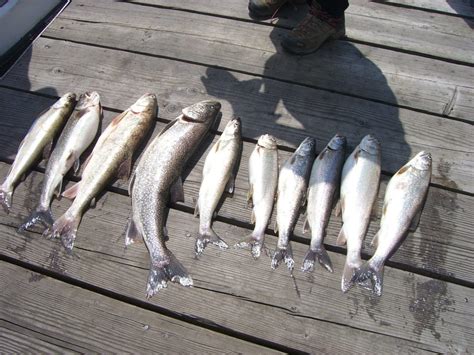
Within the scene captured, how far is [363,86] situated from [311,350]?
7.71 ft

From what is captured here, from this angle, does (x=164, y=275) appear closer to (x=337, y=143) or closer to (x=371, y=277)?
(x=371, y=277)

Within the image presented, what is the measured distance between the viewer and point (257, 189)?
111 inches

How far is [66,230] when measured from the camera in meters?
2.64

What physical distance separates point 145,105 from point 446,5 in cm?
345

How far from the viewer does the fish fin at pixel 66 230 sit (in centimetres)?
263

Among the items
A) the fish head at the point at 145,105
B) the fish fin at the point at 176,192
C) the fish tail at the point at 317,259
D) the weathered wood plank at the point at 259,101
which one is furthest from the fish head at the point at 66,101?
the fish tail at the point at 317,259

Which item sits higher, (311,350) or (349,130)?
(349,130)

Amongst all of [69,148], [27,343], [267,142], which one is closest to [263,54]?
[267,142]

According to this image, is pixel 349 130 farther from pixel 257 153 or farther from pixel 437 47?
pixel 437 47

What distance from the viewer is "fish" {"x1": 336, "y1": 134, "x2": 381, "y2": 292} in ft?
8.23

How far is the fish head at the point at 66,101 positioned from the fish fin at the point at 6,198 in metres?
0.82

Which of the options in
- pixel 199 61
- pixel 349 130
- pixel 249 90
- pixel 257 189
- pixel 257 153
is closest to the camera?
pixel 257 189

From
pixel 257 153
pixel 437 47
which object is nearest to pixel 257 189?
pixel 257 153

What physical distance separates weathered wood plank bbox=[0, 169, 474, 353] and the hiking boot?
6.49 feet
